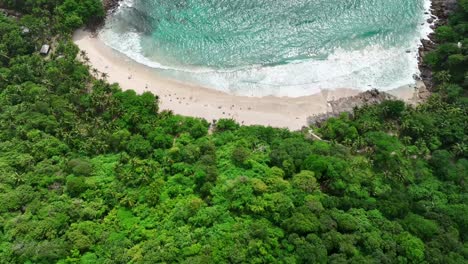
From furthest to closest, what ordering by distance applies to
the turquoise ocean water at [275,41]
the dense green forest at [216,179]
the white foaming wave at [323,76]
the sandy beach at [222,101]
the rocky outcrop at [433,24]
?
the turquoise ocean water at [275,41], the rocky outcrop at [433,24], the white foaming wave at [323,76], the sandy beach at [222,101], the dense green forest at [216,179]

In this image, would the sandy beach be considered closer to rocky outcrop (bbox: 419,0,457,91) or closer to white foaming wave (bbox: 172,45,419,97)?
white foaming wave (bbox: 172,45,419,97)

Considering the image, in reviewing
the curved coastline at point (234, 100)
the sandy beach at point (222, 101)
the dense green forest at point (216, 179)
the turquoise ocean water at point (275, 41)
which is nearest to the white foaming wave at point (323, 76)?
the turquoise ocean water at point (275, 41)

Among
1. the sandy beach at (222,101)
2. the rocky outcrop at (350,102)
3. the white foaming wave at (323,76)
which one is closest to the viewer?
the rocky outcrop at (350,102)

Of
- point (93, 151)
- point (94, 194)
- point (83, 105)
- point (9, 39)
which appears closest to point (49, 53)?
point (9, 39)

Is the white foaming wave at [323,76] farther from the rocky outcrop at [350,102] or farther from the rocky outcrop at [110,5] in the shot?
the rocky outcrop at [110,5]

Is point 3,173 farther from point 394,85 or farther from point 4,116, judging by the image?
point 394,85
